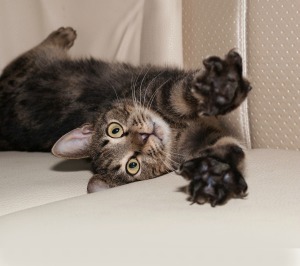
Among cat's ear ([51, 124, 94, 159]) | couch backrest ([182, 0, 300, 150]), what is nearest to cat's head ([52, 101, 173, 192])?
cat's ear ([51, 124, 94, 159])

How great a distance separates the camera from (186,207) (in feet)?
3.91

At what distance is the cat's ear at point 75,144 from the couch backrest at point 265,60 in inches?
19.2

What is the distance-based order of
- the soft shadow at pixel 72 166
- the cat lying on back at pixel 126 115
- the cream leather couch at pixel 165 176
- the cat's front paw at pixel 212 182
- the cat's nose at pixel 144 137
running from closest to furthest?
the cream leather couch at pixel 165 176 < the cat's front paw at pixel 212 182 < the cat lying on back at pixel 126 115 < the cat's nose at pixel 144 137 < the soft shadow at pixel 72 166

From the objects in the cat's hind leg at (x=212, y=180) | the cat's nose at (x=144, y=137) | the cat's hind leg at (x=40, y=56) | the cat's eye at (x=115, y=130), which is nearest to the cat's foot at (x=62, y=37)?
the cat's hind leg at (x=40, y=56)

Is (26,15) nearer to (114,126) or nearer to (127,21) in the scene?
(127,21)

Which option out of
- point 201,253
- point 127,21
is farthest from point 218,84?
point 127,21

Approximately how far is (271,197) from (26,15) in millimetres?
1574

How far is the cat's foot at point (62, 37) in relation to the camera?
7.68 ft

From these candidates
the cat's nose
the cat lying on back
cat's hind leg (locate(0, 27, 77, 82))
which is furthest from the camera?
cat's hind leg (locate(0, 27, 77, 82))

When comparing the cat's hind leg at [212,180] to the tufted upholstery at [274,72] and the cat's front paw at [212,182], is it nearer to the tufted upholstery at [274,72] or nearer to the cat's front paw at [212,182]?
the cat's front paw at [212,182]

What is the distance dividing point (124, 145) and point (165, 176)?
30 centimetres

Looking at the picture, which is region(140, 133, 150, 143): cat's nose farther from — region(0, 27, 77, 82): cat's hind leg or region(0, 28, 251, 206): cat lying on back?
region(0, 27, 77, 82): cat's hind leg

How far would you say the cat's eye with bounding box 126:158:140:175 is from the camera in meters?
1.75

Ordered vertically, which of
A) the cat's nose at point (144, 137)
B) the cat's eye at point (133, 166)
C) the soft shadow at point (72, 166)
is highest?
the cat's nose at point (144, 137)
